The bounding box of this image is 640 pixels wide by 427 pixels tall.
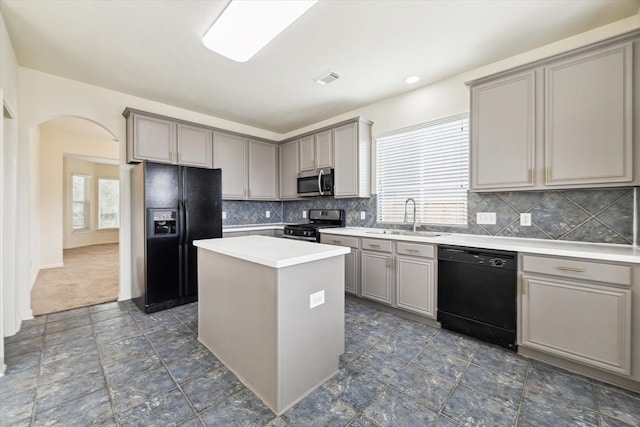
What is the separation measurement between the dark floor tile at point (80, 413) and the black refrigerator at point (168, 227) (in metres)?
1.50

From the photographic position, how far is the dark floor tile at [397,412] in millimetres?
1500

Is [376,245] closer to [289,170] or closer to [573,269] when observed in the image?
[573,269]

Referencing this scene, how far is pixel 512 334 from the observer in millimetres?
2203

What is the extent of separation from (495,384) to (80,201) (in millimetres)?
10281

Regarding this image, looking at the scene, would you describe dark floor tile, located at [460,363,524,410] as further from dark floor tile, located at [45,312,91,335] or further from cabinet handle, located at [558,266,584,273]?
dark floor tile, located at [45,312,91,335]

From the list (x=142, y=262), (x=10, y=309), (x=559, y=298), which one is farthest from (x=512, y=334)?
(x=10, y=309)

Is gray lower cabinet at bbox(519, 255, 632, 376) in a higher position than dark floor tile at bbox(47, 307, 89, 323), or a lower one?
higher

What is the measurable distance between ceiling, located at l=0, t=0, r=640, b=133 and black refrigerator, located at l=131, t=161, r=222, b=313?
111cm

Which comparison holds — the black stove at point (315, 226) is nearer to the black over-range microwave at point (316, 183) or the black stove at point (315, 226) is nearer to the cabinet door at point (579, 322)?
the black over-range microwave at point (316, 183)

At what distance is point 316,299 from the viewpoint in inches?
69.7

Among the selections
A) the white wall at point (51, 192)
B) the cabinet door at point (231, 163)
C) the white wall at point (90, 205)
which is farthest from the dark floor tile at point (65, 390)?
the white wall at point (90, 205)

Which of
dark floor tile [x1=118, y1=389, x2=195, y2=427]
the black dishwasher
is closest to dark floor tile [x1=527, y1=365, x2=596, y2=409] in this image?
the black dishwasher

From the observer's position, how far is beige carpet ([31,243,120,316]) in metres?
3.36

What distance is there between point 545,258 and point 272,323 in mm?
2105
